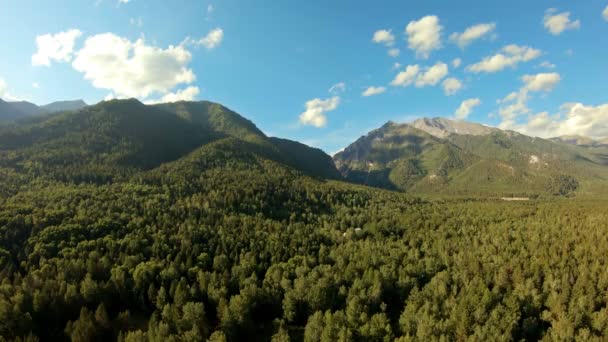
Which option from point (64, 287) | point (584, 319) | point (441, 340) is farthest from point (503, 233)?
point (64, 287)

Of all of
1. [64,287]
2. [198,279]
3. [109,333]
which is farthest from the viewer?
[198,279]

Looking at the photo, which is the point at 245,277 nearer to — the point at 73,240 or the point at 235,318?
the point at 235,318

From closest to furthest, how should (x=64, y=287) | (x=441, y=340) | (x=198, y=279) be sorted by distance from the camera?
(x=441, y=340), (x=64, y=287), (x=198, y=279)

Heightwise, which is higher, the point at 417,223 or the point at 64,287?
the point at 417,223

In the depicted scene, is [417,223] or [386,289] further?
[417,223]

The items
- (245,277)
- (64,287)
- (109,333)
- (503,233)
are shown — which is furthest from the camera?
(503,233)

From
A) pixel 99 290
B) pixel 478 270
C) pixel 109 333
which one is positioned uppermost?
pixel 478 270

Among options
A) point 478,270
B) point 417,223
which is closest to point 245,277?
point 478,270

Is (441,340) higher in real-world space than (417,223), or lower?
lower

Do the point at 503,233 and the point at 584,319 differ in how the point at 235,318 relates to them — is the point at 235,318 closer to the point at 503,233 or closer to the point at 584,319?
the point at 584,319
